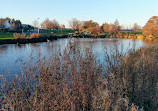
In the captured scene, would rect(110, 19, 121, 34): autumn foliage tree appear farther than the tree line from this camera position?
Yes

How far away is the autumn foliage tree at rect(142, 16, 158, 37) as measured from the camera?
42.5 metres

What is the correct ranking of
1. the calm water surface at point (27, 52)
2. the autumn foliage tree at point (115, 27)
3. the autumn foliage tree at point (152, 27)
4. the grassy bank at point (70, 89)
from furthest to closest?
1. the autumn foliage tree at point (115, 27)
2. the autumn foliage tree at point (152, 27)
3. the calm water surface at point (27, 52)
4. the grassy bank at point (70, 89)

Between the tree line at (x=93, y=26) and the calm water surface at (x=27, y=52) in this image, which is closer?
the calm water surface at (x=27, y=52)

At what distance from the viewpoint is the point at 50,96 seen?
10.6ft

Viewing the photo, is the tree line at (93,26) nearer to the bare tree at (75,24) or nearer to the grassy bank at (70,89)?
the bare tree at (75,24)

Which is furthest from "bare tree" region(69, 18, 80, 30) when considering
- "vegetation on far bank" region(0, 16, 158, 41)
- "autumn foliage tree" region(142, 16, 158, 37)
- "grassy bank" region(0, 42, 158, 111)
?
"grassy bank" region(0, 42, 158, 111)

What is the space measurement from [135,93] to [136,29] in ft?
283

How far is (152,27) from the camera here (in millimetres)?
42938

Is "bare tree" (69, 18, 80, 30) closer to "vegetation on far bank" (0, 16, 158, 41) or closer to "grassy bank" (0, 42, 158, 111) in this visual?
"vegetation on far bank" (0, 16, 158, 41)

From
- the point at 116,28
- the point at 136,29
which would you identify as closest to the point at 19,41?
the point at 116,28

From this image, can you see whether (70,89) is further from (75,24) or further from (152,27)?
(75,24)

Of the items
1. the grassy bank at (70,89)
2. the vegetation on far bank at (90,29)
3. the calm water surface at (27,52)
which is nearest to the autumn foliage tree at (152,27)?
the vegetation on far bank at (90,29)

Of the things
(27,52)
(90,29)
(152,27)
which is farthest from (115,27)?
(27,52)

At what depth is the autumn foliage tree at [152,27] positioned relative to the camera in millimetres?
42469
